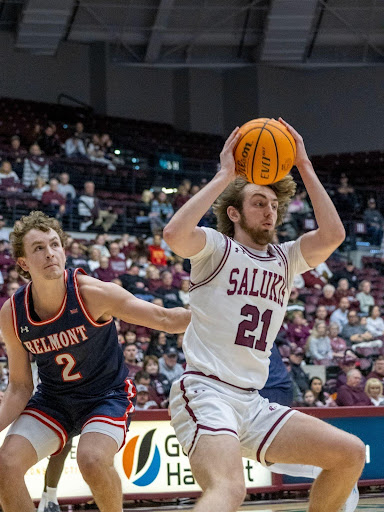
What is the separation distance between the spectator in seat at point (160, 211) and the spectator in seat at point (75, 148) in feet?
7.96

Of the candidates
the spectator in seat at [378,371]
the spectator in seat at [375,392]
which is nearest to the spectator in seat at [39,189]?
the spectator in seat at [378,371]

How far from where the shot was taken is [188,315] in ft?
16.8

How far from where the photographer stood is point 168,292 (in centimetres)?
1354

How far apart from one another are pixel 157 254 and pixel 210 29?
9.32 metres

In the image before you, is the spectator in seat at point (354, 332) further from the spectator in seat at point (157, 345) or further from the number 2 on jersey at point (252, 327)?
the number 2 on jersey at point (252, 327)

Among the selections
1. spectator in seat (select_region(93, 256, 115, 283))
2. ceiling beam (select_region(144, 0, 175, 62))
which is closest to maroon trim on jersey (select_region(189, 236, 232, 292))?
spectator in seat (select_region(93, 256, 115, 283))

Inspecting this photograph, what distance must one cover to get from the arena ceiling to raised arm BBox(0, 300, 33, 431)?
16170 mm

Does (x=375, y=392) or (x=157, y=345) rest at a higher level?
(x=157, y=345)

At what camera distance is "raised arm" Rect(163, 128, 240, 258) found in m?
4.27

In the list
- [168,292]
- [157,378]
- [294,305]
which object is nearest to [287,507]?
[157,378]

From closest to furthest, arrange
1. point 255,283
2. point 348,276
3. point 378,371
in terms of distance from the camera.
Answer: point 255,283 < point 378,371 < point 348,276

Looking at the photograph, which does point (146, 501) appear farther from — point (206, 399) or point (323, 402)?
point (206, 399)

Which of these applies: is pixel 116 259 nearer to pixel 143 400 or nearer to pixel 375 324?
pixel 143 400

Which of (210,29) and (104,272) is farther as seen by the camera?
(210,29)
